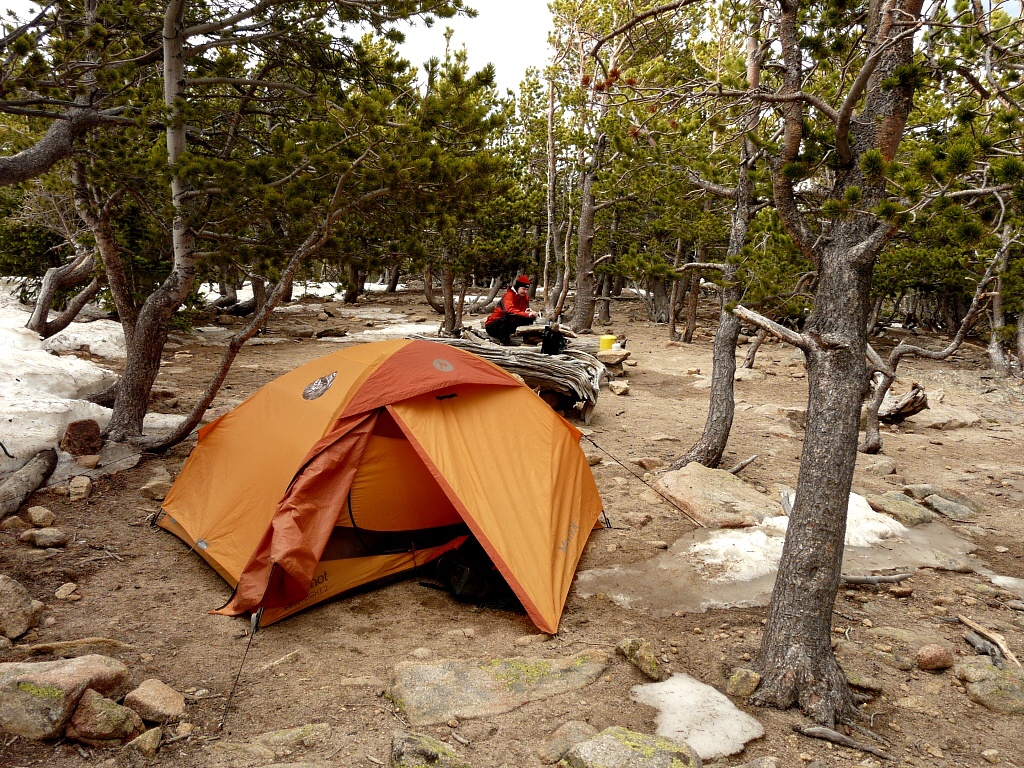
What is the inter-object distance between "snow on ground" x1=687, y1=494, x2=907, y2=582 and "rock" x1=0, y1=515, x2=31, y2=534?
574cm

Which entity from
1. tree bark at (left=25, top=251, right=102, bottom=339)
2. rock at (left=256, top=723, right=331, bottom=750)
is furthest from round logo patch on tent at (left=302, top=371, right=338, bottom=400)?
tree bark at (left=25, top=251, right=102, bottom=339)

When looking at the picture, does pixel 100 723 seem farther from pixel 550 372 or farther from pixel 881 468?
pixel 881 468

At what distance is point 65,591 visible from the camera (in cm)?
459

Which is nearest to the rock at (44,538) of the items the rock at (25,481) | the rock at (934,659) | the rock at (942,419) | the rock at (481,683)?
the rock at (25,481)

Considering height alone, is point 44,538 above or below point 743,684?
below

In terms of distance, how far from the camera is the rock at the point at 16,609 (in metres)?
3.94

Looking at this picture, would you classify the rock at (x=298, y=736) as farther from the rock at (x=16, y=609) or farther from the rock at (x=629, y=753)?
the rock at (x=16, y=609)

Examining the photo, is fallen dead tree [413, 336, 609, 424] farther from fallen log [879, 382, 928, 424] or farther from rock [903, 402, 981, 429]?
rock [903, 402, 981, 429]

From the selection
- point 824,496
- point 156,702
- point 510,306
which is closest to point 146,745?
point 156,702

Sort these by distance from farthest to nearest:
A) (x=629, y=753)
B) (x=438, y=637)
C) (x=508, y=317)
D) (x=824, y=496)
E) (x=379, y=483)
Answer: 1. (x=508, y=317)
2. (x=379, y=483)
3. (x=438, y=637)
4. (x=824, y=496)
5. (x=629, y=753)

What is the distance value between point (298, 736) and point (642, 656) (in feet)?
6.63

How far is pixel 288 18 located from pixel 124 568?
5469 millimetres

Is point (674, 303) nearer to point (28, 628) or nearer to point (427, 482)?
point (427, 482)

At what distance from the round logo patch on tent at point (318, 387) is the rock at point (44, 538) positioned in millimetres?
2242
